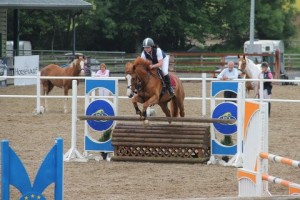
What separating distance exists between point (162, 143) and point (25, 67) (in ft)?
69.9

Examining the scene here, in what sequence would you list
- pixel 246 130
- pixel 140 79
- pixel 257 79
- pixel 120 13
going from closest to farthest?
pixel 246 130 → pixel 140 79 → pixel 257 79 → pixel 120 13

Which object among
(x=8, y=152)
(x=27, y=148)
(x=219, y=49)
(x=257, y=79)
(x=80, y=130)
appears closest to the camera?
(x=8, y=152)

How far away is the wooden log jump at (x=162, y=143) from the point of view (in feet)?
49.3

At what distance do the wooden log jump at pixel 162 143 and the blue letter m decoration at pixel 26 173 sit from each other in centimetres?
600

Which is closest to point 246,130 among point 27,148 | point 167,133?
point 167,133

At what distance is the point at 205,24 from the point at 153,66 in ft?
160

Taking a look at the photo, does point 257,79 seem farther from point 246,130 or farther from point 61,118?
point 246,130

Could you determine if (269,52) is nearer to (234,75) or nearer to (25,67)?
(25,67)

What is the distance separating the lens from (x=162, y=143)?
49.5 ft

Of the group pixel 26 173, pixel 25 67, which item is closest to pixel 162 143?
pixel 26 173

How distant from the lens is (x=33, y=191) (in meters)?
9.21

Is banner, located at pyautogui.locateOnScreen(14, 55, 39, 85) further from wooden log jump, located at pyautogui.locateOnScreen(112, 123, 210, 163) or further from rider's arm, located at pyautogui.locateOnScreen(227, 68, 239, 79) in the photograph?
wooden log jump, located at pyautogui.locateOnScreen(112, 123, 210, 163)

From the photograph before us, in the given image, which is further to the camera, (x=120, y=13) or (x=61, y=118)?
(x=120, y=13)

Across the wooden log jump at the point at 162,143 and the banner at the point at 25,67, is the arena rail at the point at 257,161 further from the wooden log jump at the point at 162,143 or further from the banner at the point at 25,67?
the banner at the point at 25,67
